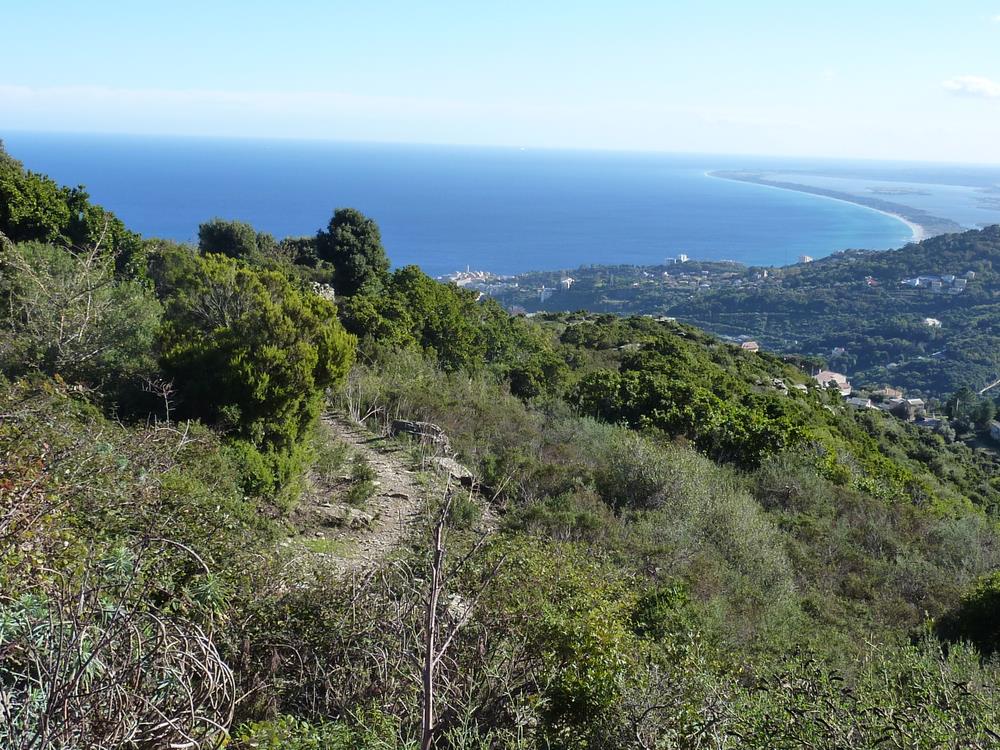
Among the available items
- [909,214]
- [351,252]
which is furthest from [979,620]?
[909,214]

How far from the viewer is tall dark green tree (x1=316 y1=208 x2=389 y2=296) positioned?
72.6 feet

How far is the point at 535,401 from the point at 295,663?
1014cm

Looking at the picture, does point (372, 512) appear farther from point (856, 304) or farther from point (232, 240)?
point (856, 304)

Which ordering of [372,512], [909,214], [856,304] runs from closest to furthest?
1. [372,512]
2. [856,304]
3. [909,214]

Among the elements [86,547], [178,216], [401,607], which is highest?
[86,547]

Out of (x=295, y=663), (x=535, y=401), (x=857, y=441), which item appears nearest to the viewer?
(x=295, y=663)

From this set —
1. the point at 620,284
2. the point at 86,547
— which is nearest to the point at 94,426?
the point at 86,547

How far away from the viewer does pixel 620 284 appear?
67.1 m

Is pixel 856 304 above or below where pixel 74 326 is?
below

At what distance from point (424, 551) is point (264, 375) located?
364 cm

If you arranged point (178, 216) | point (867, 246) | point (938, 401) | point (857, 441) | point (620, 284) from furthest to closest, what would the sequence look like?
Answer: point (867, 246), point (178, 216), point (620, 284), point (938, 401), point (857, 441)

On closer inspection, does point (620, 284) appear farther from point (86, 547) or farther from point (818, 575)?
point (86, 547)

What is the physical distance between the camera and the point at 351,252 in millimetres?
22359

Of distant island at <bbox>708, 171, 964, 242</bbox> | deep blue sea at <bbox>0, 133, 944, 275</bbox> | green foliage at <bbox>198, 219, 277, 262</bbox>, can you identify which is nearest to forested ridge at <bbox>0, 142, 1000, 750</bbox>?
green foliage at <bbox>198, 219, 277, 262</bbox>
